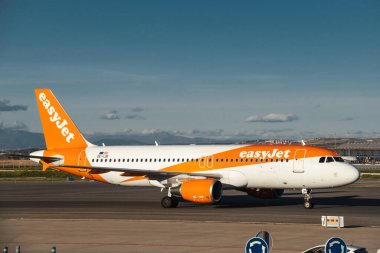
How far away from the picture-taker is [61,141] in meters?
50.6

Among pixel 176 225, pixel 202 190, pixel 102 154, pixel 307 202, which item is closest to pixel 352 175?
pixel 307 202

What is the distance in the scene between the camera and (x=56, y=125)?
5097 cm

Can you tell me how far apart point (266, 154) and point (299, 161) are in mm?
2256

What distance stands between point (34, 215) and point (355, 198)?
25350mm

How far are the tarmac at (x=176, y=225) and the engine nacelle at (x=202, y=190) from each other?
2.49 feet

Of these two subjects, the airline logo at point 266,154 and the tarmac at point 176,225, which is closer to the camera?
the tarmac at point 176,225

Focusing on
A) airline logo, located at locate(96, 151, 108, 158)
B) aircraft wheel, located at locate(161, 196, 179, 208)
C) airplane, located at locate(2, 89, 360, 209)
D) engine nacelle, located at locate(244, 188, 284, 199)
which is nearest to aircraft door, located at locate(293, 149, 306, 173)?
airplane, located at locate(2, 89, 360, 209)

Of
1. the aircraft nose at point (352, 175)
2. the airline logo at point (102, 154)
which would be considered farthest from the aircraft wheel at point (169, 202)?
the aircraft nose at point (352, 175)

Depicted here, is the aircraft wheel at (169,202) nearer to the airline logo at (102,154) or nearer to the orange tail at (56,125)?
the airline logo at (102,154)

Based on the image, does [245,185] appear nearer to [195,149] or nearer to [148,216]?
[195,149]

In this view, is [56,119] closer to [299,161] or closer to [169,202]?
[169,202]

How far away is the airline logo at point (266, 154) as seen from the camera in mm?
41562

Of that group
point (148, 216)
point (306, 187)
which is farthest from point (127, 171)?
point (306, 187)

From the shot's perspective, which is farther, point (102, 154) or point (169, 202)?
point (102, 154)
